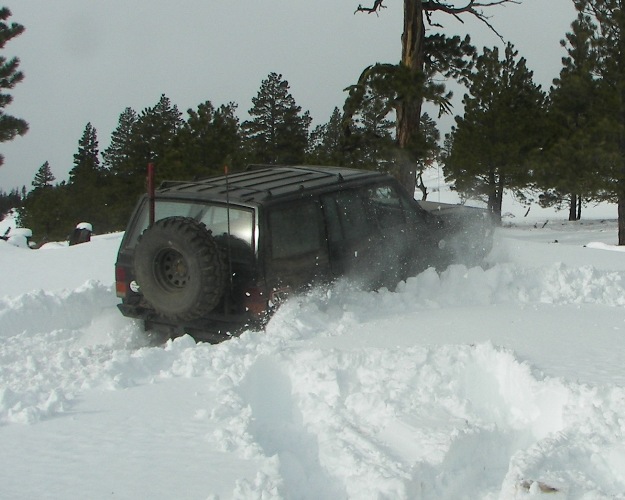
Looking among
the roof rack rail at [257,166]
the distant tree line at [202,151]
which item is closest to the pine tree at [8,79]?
the distant tree line at [202,151]

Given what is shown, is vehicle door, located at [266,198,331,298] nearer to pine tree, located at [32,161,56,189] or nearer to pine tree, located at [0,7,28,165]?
pine tree, located at [0,7,28,165]

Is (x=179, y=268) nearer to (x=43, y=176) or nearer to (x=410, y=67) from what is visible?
(x=410, y=67)

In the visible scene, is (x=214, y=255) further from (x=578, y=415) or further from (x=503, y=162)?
(x=503, y=162)

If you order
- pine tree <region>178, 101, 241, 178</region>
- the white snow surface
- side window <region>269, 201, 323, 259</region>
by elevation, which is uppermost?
pine tree <region>178, 101, 241, 178</region>

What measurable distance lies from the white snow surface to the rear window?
0.77m

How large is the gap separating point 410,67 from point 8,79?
2057cm

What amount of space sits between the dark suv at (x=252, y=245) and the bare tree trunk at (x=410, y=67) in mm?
8930

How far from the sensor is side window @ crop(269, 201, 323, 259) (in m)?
5.67

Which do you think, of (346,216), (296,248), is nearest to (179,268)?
(296,248)

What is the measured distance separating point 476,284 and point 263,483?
4.04 meters

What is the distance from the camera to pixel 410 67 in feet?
51.1

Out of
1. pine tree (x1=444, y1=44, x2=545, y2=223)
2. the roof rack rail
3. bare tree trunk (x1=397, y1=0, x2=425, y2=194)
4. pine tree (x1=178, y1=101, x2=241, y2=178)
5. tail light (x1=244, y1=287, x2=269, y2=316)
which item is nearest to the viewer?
tail light (x1=244, y1=287, x2=269, y2=316)

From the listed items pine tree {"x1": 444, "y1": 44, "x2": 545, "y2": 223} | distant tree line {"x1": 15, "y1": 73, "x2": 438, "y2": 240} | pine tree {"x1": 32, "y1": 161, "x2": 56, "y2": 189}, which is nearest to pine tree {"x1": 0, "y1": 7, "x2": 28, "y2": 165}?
distant tree line {"x1": 15, "y1": 73, "x2": 438, "y2": 240}

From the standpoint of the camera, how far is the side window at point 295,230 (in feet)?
18.6
